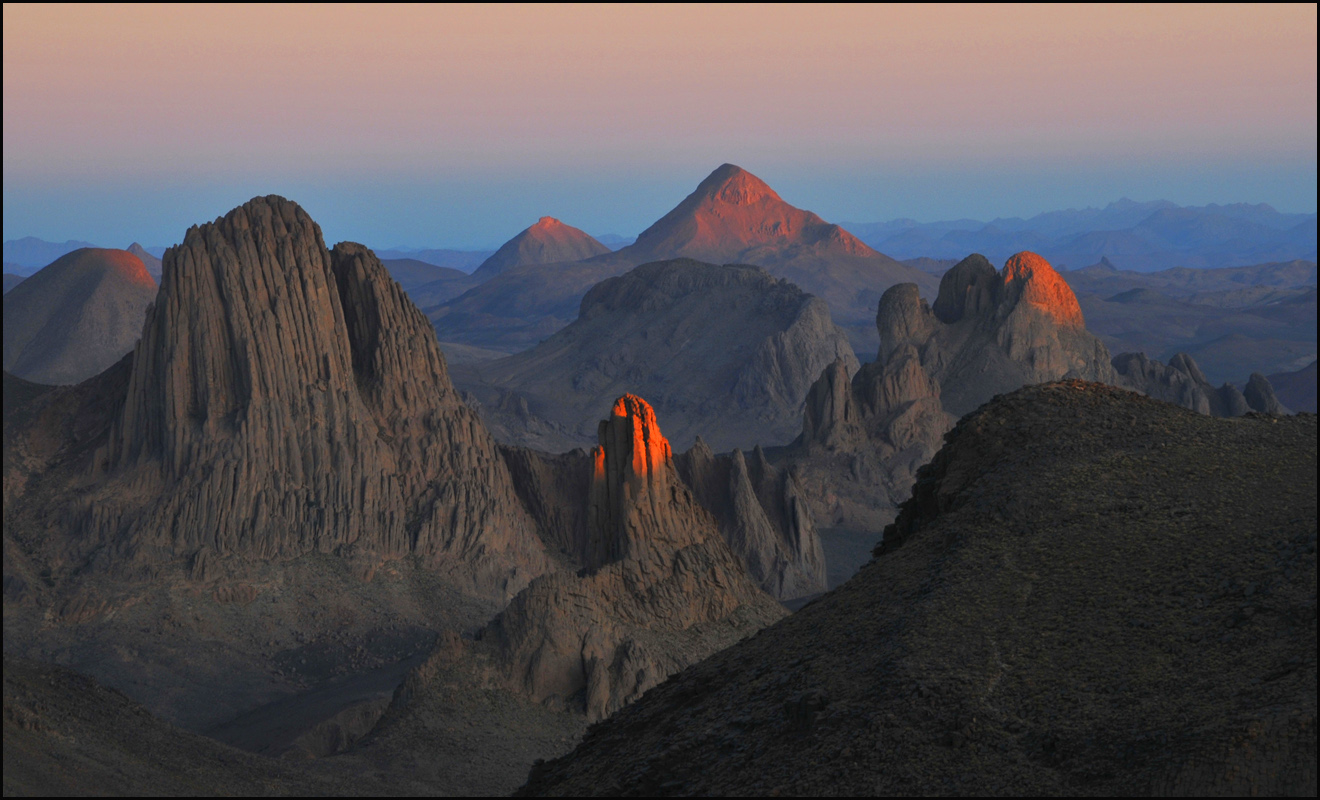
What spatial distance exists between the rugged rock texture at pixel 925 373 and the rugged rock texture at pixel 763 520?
10.9 metres

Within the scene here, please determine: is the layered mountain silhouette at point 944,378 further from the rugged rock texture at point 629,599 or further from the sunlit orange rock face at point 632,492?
the sunlit orange rock face at point 632,492

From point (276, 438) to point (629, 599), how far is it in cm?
2249

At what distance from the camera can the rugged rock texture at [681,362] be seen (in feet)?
407

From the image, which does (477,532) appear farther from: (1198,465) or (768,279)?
(768,279)

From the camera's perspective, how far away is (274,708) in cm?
4466

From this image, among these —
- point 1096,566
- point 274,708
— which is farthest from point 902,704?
point 274,708

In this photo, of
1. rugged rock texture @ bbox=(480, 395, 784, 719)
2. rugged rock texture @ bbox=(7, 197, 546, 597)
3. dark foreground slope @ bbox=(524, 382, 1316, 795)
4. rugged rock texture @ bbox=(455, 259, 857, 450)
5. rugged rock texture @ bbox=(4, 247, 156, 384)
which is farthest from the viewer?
rugged rock texture @ bbox=(455, 259, 857, 450)

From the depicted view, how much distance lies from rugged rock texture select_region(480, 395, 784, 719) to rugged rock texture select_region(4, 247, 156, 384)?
92.8m

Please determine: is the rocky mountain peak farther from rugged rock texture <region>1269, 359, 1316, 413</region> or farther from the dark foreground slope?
rugged rock texture <region>1269, 359, 1316, 413</region>

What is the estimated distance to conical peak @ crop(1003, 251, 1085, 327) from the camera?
96625mm

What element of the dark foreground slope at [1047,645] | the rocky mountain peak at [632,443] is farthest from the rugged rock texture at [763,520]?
the dark foreground slope at [1047,645]

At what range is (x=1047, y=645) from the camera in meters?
19.5

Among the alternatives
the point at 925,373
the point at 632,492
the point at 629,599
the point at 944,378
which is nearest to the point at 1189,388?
the point at 944,378

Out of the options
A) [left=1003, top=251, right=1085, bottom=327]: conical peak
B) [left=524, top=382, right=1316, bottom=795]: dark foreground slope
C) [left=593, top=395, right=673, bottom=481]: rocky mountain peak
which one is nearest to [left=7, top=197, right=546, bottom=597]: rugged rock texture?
[left=593, top=395, right=673, bottom=481]: rocky mountain peak
